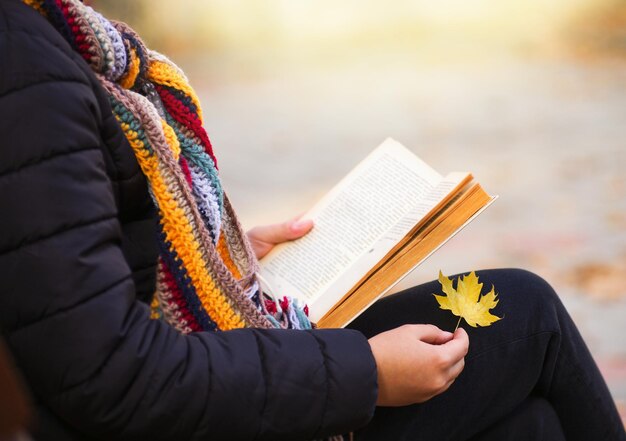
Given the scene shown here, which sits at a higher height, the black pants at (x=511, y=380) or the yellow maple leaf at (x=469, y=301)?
the yellow maple leaf at (x=469, y=301)

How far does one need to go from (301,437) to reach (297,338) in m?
0.09

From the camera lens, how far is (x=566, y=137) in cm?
226

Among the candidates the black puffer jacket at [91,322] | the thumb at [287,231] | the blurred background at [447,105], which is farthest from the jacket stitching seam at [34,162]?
the blurred background at [447,105]

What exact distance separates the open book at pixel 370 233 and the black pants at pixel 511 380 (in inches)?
3.3

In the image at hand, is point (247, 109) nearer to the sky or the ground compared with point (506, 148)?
nearer to the ground

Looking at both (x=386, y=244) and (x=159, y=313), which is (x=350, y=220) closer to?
A: (x=386, y=244)

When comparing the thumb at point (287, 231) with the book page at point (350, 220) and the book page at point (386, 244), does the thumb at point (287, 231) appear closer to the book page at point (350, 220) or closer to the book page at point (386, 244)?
the book page at point (350, 220)

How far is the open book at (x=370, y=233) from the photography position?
0.94 m

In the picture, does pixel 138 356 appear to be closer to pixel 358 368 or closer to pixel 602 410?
pixel 358 368

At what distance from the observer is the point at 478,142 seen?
2273mm

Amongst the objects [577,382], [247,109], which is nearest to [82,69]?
[577,382]

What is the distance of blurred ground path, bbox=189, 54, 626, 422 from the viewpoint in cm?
200

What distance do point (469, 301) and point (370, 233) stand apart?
0.16 m

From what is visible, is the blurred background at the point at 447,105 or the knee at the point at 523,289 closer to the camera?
the knee at the point at 523,289
